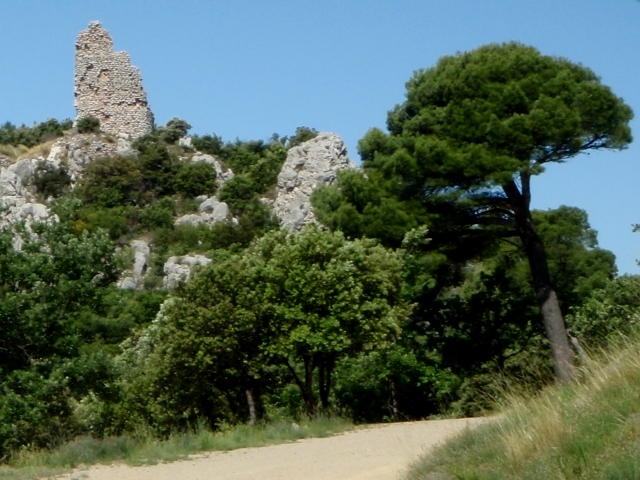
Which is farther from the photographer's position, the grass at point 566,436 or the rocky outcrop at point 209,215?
the rocky outcrop at point 209,215

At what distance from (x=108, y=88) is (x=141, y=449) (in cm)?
5238

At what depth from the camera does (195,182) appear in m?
55.3

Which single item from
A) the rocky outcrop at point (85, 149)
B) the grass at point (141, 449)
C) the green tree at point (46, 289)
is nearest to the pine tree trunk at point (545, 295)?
the grass at point (141, 449)

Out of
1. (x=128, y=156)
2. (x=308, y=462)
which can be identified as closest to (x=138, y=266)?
(x=128, y=156)

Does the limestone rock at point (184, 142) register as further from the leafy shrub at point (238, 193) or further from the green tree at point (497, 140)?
the green tree at point (497, 140)

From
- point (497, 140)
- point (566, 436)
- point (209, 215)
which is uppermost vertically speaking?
point (209, 215)

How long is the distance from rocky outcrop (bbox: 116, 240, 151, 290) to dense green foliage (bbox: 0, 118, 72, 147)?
1963 centimetres

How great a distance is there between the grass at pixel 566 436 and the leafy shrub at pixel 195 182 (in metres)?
48.0

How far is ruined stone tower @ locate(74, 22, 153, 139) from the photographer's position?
2414 inches

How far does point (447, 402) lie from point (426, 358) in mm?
1242

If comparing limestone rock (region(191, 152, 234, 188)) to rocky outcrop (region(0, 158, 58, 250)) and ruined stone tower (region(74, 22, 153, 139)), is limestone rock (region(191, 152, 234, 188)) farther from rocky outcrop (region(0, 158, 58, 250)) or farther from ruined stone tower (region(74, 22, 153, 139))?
rocky outcrop (region(0, 158, 58, 250))

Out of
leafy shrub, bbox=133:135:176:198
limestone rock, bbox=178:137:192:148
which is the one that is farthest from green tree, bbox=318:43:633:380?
limestone rock, bbox=178:137:192:148

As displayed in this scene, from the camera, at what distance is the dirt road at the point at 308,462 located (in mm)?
9570

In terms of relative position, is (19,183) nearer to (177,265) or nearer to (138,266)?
(138,266)
